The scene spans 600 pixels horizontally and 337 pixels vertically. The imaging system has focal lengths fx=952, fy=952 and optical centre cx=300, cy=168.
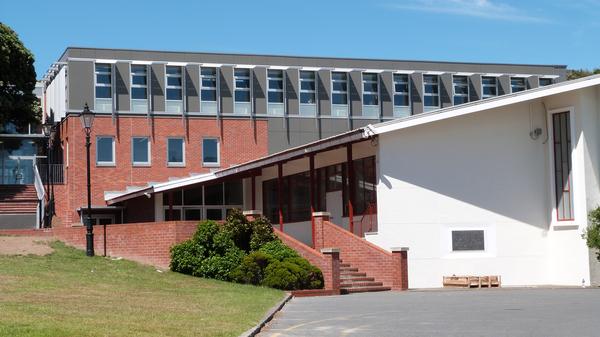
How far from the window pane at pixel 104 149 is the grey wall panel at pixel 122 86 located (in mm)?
1867

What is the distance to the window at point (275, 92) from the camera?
52844mm

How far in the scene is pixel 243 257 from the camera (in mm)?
28641

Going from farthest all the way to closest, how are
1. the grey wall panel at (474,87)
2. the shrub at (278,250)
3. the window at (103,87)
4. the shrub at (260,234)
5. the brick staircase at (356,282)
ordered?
the grey wall panel at (474,87), the window at (103,87), the shrub at (260,234), the shrub at (278,250), the brick staircase at (356,282)

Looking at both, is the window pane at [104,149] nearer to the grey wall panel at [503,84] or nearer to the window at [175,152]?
the window at [175,152]

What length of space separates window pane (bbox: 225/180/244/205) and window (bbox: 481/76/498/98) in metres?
17.6

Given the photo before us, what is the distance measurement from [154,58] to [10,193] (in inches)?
407

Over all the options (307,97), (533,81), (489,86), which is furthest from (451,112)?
(533,81)

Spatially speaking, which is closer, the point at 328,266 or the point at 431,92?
the point at 328,266

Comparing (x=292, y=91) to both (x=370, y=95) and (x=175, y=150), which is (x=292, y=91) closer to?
(x=370, y=95)

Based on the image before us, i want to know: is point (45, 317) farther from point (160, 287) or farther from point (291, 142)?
point (291, 142)

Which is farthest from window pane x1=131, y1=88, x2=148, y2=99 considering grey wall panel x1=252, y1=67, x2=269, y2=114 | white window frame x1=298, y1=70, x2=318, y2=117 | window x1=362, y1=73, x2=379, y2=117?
window x1=362, y1=73, x2=379, y2=117

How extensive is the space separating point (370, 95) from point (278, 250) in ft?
88.8

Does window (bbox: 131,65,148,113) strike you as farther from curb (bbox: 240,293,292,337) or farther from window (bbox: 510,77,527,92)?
curb (bbox: 240,293,292,337)

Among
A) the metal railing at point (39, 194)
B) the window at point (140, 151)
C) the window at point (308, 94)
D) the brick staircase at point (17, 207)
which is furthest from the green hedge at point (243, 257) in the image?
the window at point (308, 94)
